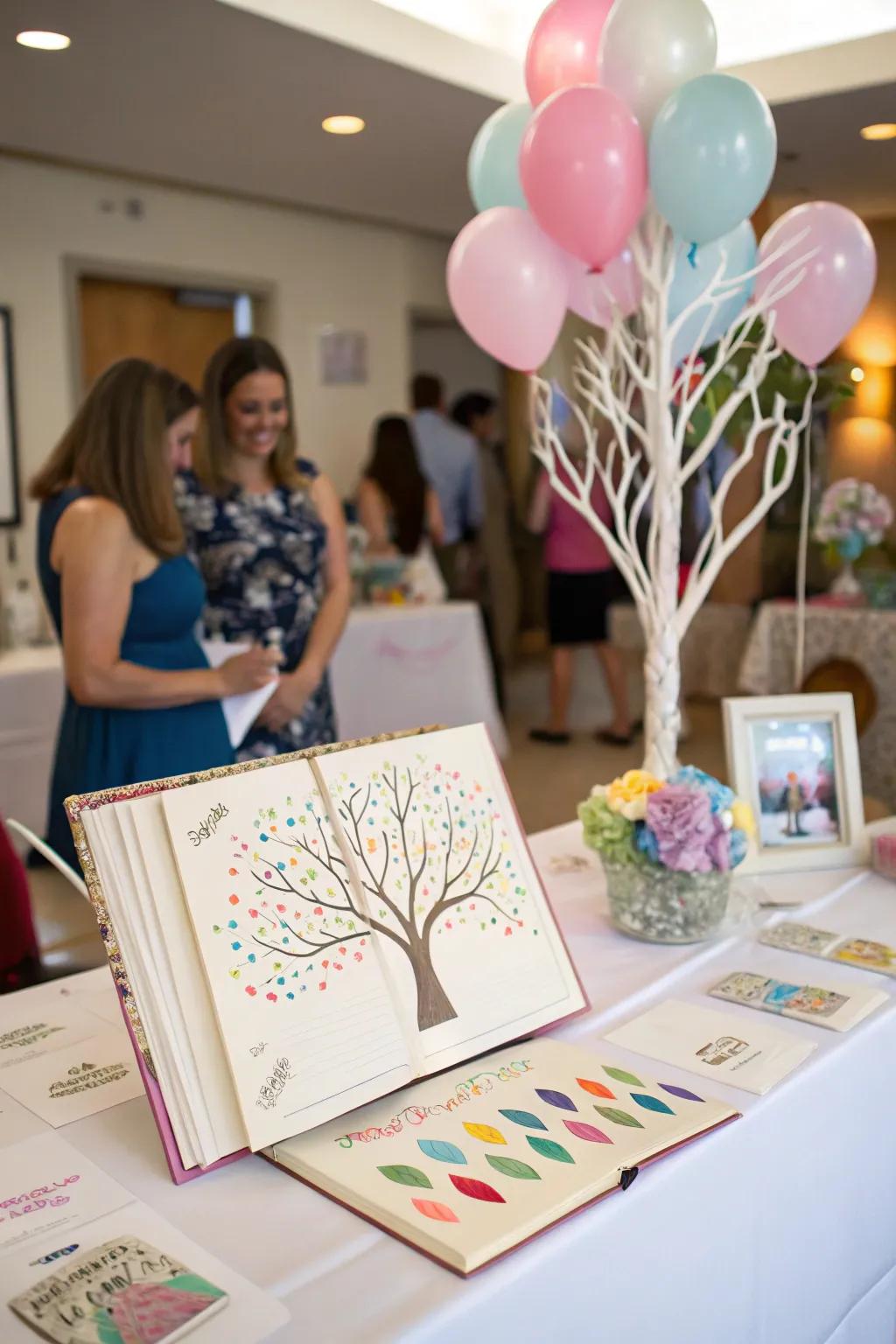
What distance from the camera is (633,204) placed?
1.62m

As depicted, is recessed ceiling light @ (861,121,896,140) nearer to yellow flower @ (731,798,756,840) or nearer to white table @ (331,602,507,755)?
white table @ (331,602,507,755)

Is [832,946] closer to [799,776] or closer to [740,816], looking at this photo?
Answer: [740,816]

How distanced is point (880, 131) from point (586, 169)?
139 inches

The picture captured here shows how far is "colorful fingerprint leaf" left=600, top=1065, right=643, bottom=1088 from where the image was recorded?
102 cm

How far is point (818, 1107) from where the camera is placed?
3.46 ft

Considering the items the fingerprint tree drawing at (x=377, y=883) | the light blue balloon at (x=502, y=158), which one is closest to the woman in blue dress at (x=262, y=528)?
the light blue balloon at (x=502, y=158)

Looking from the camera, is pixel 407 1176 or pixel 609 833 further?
pixel 609 833

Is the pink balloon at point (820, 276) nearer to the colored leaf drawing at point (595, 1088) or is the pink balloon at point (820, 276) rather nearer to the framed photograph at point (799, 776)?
the framed photograph at point (799, 776)

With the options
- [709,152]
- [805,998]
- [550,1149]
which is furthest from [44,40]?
[550,1149]

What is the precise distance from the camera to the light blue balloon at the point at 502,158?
6.08 ft

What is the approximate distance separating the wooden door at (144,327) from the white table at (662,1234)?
15.1ft

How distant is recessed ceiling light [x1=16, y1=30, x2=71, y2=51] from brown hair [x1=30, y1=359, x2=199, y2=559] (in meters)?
1.69

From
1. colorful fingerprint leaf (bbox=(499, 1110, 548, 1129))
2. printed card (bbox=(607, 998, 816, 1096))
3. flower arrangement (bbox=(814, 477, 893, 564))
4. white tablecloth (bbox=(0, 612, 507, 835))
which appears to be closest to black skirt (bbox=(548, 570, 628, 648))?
white tablecloth (bbox=(0, 612, 507, 835))

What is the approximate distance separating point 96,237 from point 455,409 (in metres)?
2.11
